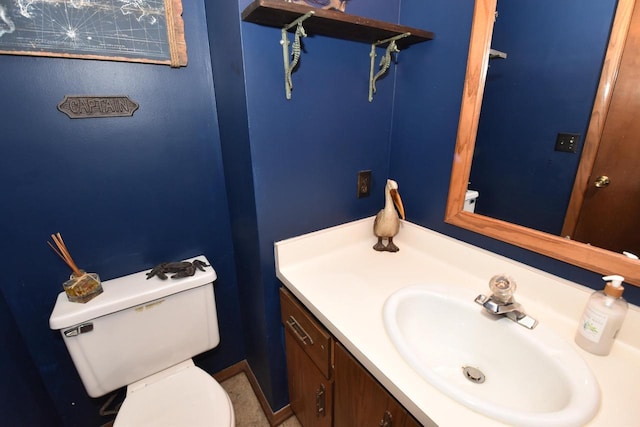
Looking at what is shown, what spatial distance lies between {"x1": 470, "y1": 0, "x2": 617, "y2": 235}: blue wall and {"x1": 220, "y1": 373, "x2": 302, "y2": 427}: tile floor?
4.42 ft

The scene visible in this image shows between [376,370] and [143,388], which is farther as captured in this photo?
[143,388]

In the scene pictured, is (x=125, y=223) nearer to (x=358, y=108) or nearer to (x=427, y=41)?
(x=358, y=108)

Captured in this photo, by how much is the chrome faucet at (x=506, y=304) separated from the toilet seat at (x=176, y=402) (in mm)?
908

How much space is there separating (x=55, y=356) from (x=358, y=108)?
1524mm

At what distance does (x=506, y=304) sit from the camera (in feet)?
2.55

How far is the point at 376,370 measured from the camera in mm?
642

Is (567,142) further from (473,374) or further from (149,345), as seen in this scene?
(149,345)

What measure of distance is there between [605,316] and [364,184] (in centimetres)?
83

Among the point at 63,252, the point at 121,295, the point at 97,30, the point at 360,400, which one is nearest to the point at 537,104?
the point at 360,400

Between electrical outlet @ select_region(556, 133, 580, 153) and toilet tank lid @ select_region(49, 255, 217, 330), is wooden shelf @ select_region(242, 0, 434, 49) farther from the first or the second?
toilet tank lid @ select_region(49, 255, 217, 330)

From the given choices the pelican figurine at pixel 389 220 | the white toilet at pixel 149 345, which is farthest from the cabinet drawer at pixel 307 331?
the pelican figurine at pixel 389 220

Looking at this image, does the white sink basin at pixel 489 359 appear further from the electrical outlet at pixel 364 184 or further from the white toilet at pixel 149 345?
the white toilet at pixel 149 345

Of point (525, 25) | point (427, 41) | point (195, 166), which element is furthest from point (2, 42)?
point (525, 25)

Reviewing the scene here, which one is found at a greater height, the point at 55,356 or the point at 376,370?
the point at 376,370
